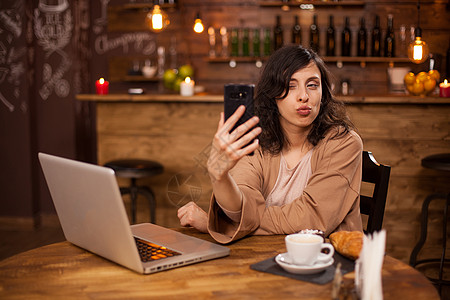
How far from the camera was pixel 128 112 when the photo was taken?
3867mm

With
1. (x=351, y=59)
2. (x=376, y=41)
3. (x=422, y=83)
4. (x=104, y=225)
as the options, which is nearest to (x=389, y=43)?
(x=376, y=41)

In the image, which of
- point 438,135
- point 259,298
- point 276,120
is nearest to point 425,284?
point 259,298

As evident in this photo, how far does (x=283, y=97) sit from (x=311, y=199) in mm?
351

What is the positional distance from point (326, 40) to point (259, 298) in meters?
4.24

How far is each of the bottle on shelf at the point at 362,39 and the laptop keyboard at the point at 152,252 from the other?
3.90 m

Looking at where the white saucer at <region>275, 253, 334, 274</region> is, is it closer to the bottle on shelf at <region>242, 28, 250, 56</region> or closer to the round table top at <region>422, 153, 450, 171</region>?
the round table top at <region>422, 153, 450, 171</region>

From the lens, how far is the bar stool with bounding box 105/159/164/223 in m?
3.48

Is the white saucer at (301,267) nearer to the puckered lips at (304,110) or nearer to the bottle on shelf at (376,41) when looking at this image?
the puckered lips at (304,110)

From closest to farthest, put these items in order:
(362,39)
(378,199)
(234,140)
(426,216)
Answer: (234,140) < (378,199) < (426,216) < (362,39)

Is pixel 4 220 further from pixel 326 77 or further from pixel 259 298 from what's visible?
pixel 259 298

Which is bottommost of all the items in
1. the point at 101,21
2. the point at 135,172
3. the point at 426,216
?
the point at 426,216

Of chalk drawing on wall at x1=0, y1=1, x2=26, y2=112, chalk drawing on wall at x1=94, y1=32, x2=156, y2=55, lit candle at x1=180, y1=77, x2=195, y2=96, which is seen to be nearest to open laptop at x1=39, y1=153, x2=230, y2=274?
lit candle at x1=180, y1=77, x2=195, y2=96

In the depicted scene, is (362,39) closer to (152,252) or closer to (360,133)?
(360,133)

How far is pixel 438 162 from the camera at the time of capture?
310cm
